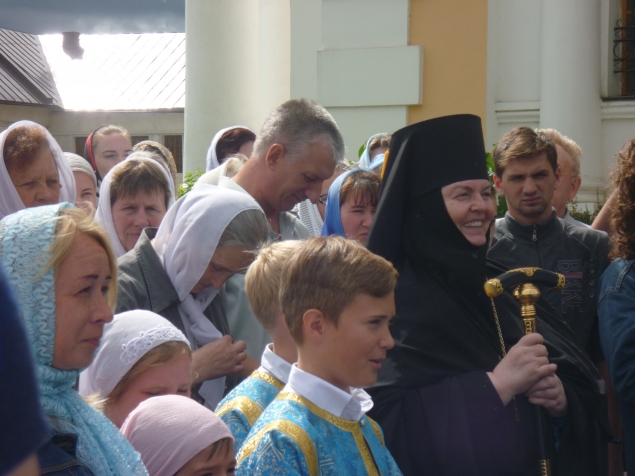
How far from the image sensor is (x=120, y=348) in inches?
101

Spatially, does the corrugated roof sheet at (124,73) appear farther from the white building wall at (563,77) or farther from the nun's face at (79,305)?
the nun's face at (79,305)

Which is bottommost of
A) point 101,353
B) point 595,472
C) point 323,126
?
point 595,472

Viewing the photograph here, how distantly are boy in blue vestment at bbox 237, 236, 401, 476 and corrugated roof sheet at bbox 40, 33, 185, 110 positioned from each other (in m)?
26.3

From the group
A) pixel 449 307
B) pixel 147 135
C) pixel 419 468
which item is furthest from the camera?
pixel 147 135

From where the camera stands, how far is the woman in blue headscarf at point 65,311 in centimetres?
183

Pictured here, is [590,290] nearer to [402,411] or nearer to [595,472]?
[595,472]

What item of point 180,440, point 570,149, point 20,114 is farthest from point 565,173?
point 20,114

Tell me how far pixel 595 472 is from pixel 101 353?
1944 millimetres

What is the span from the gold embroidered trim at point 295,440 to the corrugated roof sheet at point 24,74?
93.2ft

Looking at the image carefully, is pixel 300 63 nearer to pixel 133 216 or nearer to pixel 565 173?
pixel 565 173

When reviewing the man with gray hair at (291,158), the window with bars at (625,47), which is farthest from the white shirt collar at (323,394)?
the window with bars at (625,47)

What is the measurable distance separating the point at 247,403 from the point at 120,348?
0.45 meters

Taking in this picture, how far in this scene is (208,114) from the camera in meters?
10.9

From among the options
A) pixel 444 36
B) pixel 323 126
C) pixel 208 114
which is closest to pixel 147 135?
pixel 208 114
